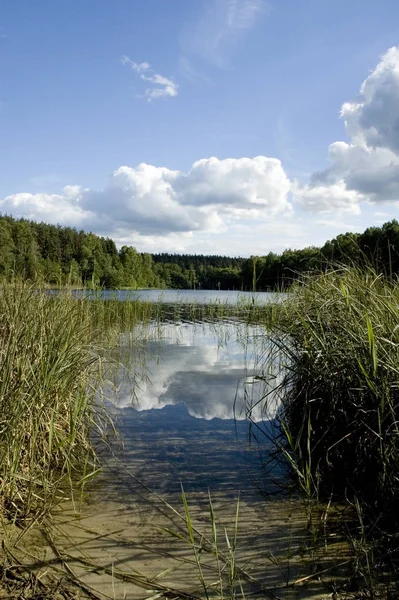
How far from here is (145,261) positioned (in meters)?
42.8

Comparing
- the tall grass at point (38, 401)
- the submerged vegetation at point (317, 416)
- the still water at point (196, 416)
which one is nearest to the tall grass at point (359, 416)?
the submerged vegetation at point (317, 416)

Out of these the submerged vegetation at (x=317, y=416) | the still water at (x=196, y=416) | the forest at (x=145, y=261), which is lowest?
the still water at (x=196, y=416)

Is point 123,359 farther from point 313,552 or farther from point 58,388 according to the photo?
point 313,552

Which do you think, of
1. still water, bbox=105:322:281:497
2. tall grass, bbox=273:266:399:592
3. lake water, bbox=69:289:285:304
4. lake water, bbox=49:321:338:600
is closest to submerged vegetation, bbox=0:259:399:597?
tall grass, bbox=273:266:399:592

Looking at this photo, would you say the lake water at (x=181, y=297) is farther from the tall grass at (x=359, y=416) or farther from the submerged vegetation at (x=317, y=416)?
the tall grass at (x=359, y=416)

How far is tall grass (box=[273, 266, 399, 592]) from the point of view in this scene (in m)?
2.34

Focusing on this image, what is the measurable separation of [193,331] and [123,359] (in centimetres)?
501

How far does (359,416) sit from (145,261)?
40865 millimetres

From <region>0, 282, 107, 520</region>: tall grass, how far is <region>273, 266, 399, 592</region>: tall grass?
5.25 ft

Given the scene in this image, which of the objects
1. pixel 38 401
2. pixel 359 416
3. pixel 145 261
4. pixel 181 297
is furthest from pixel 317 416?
pixel 145 261

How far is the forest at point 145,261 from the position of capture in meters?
5.25

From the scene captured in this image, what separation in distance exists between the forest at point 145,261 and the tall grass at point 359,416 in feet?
2.58

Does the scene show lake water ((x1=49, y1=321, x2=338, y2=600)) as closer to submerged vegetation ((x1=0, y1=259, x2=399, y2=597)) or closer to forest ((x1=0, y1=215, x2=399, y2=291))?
submerged vegetation ((x1=0, y1=259, x2=399, y2=597))

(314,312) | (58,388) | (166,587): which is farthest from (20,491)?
(314,312)
